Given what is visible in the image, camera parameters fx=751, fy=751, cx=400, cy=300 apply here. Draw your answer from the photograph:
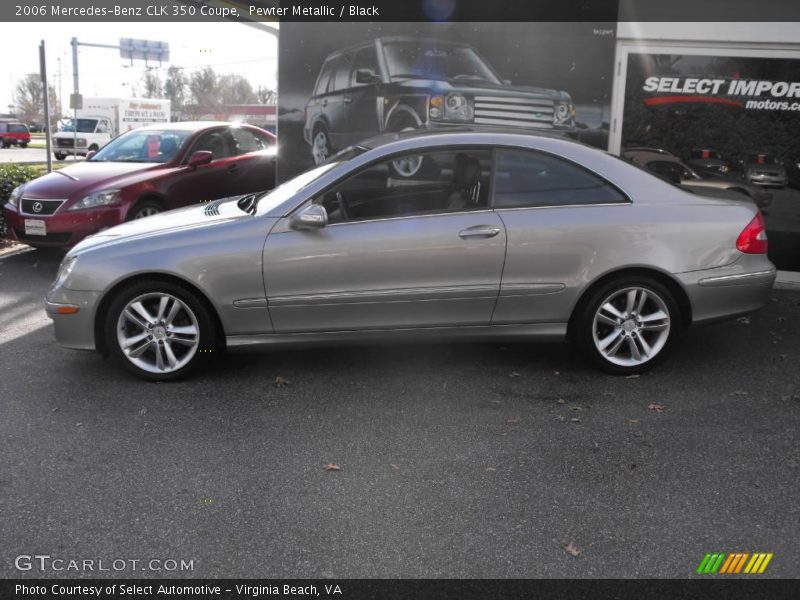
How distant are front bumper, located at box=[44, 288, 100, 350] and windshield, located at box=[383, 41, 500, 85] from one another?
186 inches

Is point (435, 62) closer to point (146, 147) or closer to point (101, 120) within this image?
point (146, 147)

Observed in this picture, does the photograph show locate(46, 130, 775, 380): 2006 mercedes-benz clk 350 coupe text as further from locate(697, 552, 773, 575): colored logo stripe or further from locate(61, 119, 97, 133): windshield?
locate(61, 119, 97, 133): windshield

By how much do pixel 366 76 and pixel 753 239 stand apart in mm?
4768

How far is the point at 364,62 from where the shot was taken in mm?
8297

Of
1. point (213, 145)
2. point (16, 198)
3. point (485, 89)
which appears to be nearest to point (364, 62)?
point (485, 89)

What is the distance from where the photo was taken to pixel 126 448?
3.84 m

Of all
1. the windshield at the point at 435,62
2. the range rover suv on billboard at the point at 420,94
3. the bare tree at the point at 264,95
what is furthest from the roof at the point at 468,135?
the bare tree at the point at 264,95

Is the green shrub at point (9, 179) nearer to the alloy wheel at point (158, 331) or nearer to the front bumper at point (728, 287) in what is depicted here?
the alloy wheel at point (158, 331)

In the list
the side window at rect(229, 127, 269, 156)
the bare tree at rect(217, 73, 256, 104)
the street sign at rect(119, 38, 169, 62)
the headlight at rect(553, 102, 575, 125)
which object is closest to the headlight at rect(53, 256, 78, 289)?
the headlight at rect(553, 102, 575, 125)

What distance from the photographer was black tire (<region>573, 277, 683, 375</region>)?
4852 mm

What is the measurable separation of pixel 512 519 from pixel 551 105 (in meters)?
5.78

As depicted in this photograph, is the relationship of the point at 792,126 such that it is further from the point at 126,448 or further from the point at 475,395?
the point at 126,448

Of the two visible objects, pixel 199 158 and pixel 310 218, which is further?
pixel 199 158
